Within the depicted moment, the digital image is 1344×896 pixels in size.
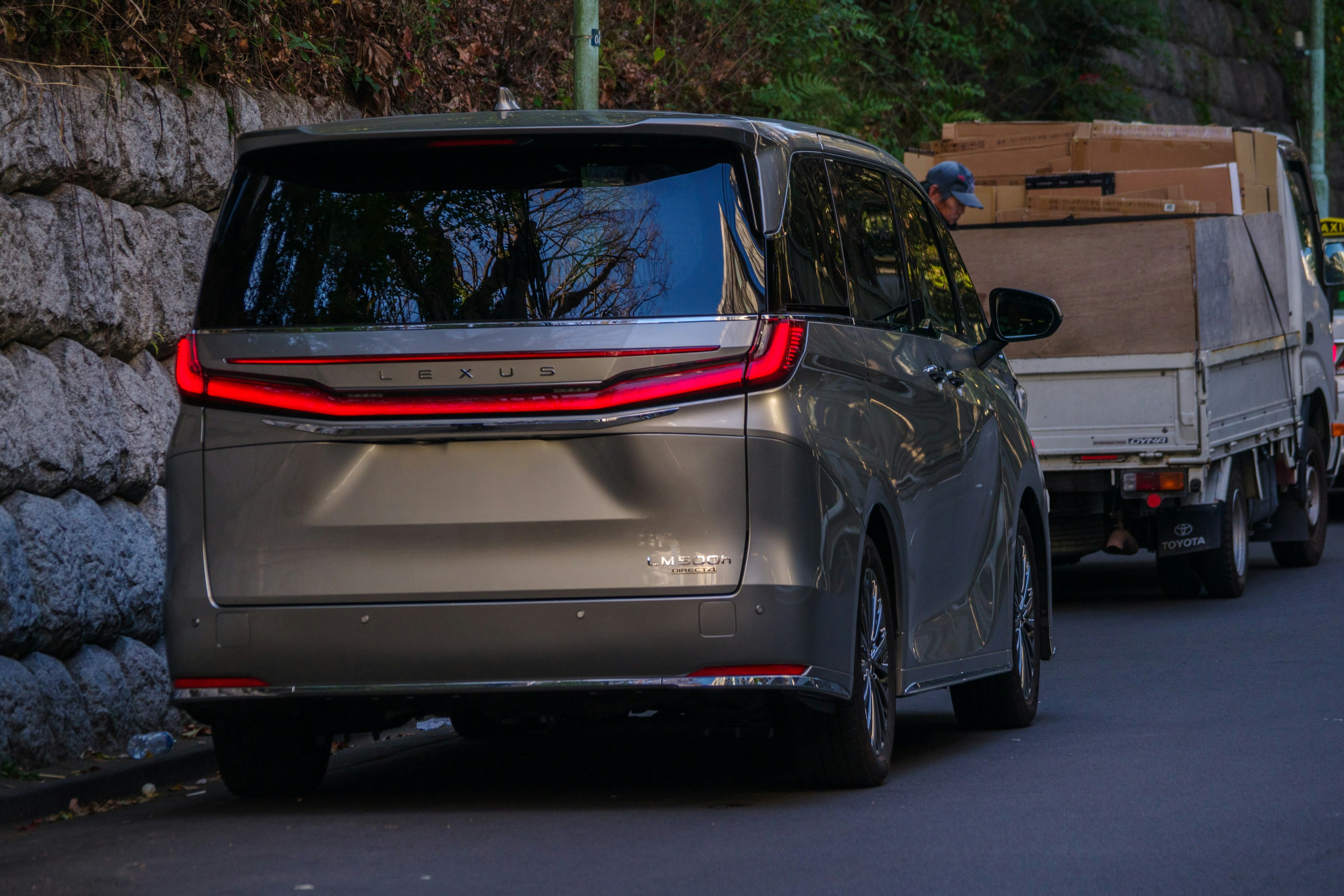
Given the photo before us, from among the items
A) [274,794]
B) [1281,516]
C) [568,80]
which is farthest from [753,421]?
[1281,516]

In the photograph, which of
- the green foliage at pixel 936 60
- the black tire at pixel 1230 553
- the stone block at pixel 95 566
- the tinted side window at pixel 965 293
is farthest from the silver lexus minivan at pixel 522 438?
the green foliage at pixel 936 60

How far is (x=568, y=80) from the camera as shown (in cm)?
1412

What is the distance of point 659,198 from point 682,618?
121 cm

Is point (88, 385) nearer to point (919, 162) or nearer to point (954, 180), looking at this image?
point (954, 180)

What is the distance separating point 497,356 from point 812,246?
1.11m

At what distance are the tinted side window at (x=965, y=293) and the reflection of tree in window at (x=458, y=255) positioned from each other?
253 cm

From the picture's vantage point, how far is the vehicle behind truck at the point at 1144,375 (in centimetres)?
1295

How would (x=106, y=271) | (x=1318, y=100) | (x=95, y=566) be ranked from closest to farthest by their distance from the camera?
(x=95, y=566)
(x=106, y=271)
(x=1318, y=100)

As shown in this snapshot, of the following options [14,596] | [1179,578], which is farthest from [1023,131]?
[14,596]

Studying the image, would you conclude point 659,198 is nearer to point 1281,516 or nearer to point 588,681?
point 588,681

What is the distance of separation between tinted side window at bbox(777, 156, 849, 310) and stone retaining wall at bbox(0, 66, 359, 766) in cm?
266

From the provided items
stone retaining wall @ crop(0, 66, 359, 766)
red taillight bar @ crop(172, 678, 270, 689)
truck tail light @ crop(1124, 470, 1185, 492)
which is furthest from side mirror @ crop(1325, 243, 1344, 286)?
red taillight bar @ crop(172, 678, 270, 689)

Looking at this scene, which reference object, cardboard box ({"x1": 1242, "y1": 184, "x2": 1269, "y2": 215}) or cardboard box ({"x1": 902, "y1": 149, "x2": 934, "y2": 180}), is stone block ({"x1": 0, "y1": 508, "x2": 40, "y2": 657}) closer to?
cardboard box ({"x1": 902, "y1": 149, "x2": 934, "y2": 180})

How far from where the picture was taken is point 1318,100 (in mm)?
33062
